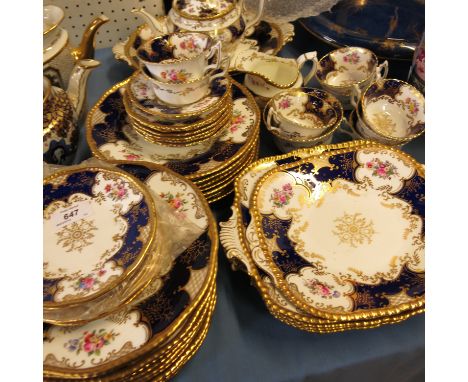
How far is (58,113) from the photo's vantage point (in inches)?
25.0

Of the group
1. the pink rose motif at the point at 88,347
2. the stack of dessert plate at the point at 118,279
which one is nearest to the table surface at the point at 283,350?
the stack of dessert plate at the point at 118,279

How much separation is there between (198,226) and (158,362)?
0.18 meters

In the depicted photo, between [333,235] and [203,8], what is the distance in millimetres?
621

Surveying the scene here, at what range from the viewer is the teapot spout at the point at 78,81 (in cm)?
70

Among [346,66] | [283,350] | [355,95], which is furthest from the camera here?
[346,66]

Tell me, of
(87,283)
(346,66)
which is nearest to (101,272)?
(87,283)

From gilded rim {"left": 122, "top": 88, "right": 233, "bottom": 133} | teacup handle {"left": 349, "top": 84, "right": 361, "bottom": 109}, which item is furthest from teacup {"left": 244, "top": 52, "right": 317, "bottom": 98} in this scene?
gilded rim {"left": 122, "top": 88, "right": 233, "bottom": 133}

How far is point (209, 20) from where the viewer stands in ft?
2.62

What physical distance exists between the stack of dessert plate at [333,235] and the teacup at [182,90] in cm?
16

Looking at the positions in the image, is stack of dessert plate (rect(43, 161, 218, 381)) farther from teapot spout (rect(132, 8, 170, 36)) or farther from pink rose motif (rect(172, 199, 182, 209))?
teapot spout (rect(132, 8, 170, 36))

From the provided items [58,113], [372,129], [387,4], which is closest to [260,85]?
[372,129]

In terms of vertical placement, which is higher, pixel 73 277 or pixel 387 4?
pixel 387 4

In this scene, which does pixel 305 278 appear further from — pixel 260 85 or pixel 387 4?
pixel 387 4

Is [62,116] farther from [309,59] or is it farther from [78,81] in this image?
[309,59]
